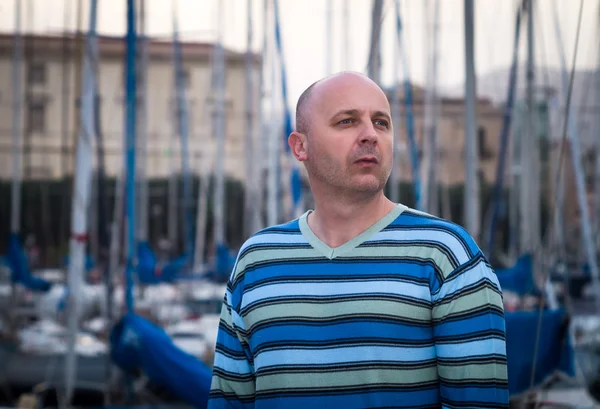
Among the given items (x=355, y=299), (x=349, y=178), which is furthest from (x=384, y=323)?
(x=349, y=178)

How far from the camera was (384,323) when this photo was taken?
→ 1836 mm

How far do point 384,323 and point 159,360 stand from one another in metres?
3.48

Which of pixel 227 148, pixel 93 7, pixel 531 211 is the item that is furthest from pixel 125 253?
pixel 227 148

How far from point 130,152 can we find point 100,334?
15.5ft

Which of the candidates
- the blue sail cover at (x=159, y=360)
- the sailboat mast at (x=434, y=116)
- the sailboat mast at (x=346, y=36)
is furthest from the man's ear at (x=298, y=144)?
the sailboat mast at (x=346, y=36)

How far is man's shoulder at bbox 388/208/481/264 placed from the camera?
6.07 ft

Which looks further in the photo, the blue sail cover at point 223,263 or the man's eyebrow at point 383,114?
the blue sail cover at point 223,263

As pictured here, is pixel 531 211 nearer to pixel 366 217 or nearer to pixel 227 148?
pixel 366 217

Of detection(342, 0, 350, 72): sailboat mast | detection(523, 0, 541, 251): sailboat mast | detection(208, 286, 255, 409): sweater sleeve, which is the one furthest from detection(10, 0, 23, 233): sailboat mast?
detection(208, 286, 255, 409): sweater sleeve

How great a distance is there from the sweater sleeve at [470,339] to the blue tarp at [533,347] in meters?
2.64

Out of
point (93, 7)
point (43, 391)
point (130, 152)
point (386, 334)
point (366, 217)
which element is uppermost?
point (93, 7)

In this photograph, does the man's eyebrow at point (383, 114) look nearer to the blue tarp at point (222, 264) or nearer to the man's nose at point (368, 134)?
the man's nose at point (368, 134)

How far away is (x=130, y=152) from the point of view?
20.8 feet

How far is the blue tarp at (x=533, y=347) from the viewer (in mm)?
4395
